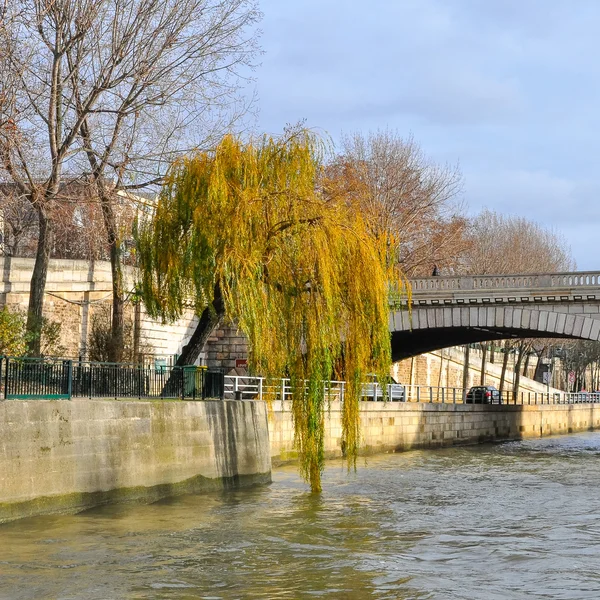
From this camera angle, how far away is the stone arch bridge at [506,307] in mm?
41312

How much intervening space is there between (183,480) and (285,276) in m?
4.35

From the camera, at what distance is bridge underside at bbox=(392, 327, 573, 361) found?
4497cm

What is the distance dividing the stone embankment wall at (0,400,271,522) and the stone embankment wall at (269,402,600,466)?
1296 millimetres

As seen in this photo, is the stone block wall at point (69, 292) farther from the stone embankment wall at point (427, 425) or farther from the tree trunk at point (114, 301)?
the stone embankment wall at point (427, 425)


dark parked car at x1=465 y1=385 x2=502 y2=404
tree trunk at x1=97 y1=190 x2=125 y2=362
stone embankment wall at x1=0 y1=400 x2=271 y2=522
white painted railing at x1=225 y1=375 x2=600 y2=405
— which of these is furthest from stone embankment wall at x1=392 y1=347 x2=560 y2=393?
stone embankment wall at x1=0 y1=400 x2=271 y2=522

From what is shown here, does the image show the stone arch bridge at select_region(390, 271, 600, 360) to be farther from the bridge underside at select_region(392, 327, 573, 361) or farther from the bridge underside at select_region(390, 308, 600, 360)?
the bridge underside at select_region(392, 327, 573, 361)

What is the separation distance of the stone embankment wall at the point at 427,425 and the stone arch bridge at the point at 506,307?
3.42m

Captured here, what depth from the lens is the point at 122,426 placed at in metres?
19.9

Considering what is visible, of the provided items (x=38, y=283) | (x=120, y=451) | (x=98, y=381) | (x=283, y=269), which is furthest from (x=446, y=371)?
(x=120, y=451)

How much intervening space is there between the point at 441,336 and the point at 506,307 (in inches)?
251

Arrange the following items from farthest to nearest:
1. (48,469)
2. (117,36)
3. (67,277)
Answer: (67,277), (117,36), (48,469)

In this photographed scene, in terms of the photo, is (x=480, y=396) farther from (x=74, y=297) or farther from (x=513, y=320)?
(x=74, y=297)

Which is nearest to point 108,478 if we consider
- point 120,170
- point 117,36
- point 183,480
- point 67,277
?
point 183,480

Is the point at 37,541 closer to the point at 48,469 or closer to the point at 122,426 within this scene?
the point at 48,469
